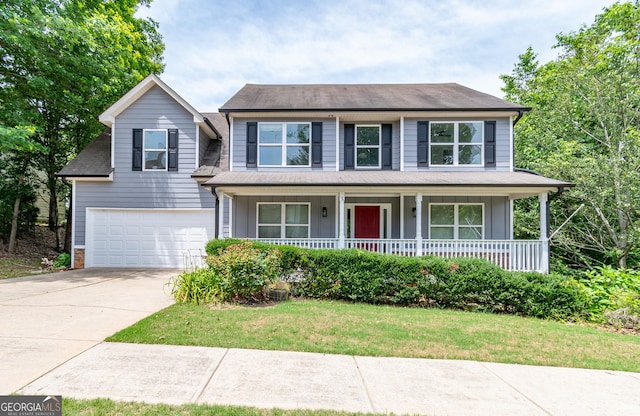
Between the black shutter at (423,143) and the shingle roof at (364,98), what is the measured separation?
1.99ft

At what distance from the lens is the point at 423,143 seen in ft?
34.2

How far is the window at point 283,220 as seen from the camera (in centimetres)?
1072

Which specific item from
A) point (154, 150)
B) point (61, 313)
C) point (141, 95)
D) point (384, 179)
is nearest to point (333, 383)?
point (61, 313)

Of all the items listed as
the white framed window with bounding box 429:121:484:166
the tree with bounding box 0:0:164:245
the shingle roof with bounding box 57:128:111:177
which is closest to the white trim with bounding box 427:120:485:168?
the white framed window with bounding box 429:121:484:166

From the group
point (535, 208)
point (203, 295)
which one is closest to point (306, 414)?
point (203, 295)

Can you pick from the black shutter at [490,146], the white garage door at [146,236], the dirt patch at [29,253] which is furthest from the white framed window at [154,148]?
the black shutter at [490,146]

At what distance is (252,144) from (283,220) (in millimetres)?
2923

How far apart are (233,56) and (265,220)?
7.16 m

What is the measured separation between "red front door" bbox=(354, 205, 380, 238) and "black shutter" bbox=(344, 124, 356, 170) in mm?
1570

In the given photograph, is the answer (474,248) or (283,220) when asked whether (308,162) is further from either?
(474,248)

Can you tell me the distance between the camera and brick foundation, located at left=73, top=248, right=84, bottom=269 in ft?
34.1

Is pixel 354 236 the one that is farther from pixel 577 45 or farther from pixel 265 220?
pixel 577 45

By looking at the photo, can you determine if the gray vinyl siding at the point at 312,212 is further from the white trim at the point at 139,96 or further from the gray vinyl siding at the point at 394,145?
the white trim at the point at 139,96

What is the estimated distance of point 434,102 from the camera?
34.7 ft
